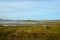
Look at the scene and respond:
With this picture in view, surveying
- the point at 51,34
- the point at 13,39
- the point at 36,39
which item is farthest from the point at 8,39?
the point at 51,34

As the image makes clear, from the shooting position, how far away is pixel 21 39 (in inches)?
806

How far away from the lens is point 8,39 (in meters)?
20.6

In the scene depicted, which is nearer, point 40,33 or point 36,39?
point 36,39

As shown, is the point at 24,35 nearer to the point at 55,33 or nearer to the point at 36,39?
the point at 36,39

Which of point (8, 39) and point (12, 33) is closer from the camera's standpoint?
point (8, 39)

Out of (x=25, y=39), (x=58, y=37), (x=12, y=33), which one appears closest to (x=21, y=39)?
(x=25, y=39)

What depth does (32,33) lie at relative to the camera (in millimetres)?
22391

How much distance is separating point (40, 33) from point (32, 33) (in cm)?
70

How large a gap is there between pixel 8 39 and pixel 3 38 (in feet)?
1.56

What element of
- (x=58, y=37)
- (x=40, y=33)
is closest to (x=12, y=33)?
(x=40, y=33)

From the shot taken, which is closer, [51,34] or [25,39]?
[25,39]

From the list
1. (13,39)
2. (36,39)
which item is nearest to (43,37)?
(36,39)

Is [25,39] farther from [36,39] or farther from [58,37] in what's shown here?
[58,37]

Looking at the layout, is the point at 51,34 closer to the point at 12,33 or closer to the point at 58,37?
the point at 58,37
